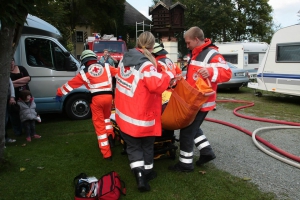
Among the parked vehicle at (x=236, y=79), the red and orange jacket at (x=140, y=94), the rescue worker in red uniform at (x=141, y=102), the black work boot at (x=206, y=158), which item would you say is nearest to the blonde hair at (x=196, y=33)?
the rescue worker in red uniform at (x=141, y=102)

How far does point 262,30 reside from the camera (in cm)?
3812

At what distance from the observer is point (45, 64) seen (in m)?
7.14

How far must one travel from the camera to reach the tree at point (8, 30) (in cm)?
351

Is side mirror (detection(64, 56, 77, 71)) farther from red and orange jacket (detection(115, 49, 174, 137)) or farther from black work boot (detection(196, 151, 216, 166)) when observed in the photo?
black work boot (detection(196, 151, 216, 166))

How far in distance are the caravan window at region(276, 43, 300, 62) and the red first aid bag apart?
8.88 meters

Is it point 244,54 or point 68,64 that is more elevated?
point 244,54

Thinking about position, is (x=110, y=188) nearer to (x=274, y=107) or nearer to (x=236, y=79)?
(x=274, y=107)

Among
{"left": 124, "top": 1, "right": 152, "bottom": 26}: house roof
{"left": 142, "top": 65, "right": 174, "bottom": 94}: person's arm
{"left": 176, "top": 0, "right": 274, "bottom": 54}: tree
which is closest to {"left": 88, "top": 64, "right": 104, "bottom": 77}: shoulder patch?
{"left": 142, "top": 65, "right": 174, "bottom": 94}: person's arm

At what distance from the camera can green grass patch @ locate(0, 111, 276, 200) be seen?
3.46m

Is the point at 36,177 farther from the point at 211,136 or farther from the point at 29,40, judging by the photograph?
the point at 29,40

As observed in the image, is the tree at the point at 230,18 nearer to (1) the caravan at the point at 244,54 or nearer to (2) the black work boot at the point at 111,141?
(1) the caravan at the point at 244,54

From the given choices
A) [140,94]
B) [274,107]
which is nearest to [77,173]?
[140,94]

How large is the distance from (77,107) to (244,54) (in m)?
12.0

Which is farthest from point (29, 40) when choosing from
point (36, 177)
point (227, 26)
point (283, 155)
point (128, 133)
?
point (227, 26)
